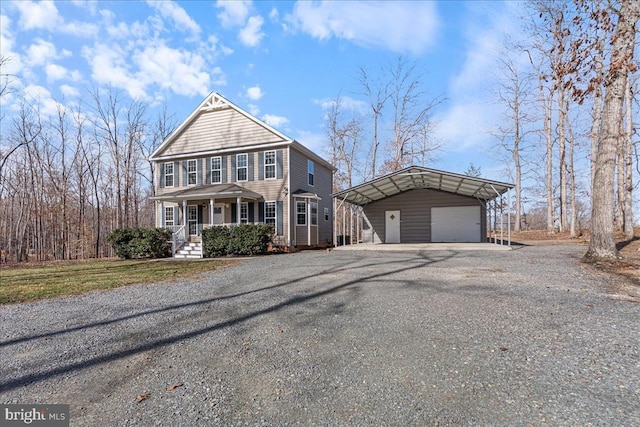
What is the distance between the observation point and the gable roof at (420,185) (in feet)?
43.4

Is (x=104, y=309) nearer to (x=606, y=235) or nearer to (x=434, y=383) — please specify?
(x=434, y=383)

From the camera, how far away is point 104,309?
514cm

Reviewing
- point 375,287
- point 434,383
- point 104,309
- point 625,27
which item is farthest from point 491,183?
point 104,309

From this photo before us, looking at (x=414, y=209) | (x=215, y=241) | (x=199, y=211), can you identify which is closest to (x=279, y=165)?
(x=215, y=241)

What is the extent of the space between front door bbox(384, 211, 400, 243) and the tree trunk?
10.2m

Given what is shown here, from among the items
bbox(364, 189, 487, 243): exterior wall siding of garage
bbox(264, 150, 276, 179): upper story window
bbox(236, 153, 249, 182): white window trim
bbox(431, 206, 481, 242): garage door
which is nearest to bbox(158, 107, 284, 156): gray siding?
bbox(236, 153, 249, 182): white window trim

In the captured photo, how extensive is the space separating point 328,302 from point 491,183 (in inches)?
414

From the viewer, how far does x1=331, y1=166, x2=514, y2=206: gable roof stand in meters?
13.2

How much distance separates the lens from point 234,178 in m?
16.6

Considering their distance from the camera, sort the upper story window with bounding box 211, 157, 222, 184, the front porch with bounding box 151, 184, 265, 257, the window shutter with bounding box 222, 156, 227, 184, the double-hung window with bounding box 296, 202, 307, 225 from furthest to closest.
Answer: the upper story window with bounding box 211, 157, 222, 184 → the window shutter with bounding box 222, 156, 227, 184 → the double-hung window with bounding box 296, 202, 307, 225 → the front porch with bounding box 151, 184, 265, 257

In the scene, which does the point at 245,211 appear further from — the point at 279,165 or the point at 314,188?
the point at 314,188

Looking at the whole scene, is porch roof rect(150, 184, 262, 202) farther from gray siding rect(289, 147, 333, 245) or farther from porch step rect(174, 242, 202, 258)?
porch step rect(174, 242, 202, 258)
